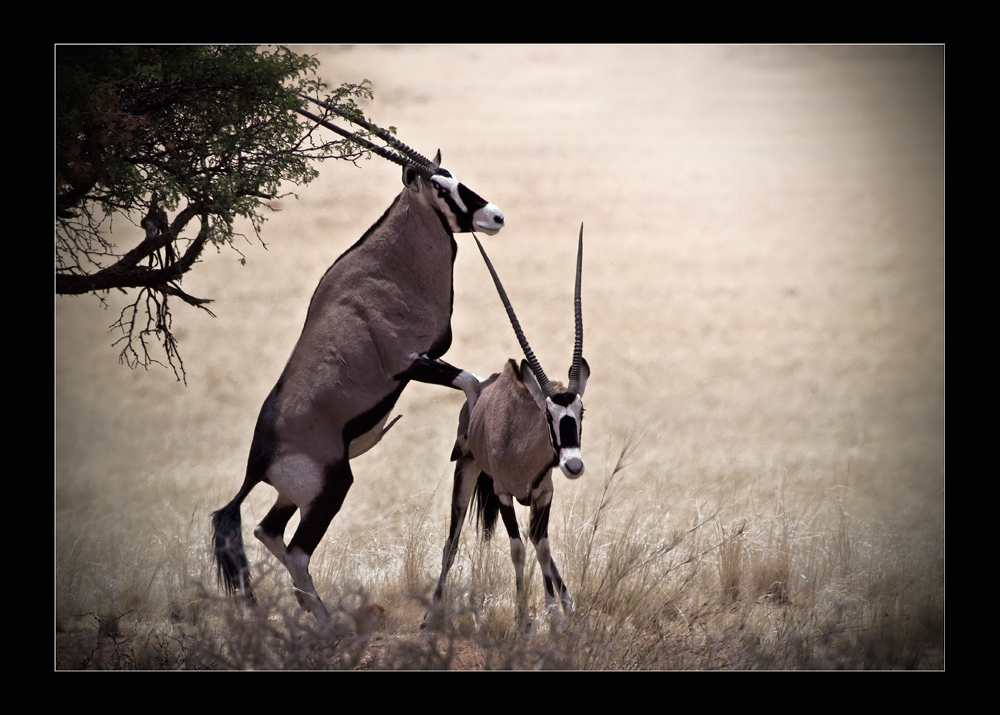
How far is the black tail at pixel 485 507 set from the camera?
6.08 meters

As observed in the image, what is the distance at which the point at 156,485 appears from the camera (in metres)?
6.98

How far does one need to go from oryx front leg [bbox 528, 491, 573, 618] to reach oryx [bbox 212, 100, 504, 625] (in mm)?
709

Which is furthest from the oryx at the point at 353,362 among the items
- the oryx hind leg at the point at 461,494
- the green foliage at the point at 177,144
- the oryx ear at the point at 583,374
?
the oryx hind leg at the point at 461,494

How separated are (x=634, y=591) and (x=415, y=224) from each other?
2.36 metres

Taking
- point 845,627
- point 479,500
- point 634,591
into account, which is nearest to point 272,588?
point 479,500

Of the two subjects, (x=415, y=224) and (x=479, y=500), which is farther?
(x=479, y=500)

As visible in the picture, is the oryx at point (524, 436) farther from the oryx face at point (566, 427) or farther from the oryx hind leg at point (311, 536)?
the oryx hind leg at point (311, 536)

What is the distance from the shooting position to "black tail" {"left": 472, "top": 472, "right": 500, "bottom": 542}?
239 inches

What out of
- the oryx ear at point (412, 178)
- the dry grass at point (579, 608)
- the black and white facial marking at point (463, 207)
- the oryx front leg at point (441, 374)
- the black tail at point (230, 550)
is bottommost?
the dry grass at point (579, 608)

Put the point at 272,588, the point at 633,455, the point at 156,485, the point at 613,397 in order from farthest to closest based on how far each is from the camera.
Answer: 1. the point at 613,397
2. the point at 633,455
3. the point at 156,485
4. the point at 272,588

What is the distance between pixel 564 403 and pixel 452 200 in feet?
4.35

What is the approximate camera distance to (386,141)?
18.0ft

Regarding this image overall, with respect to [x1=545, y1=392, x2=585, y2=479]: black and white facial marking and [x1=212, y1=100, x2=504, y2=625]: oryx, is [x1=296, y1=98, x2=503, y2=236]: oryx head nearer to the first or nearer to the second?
[x1=212, y1=100, x2=504, y2=625]: oryx

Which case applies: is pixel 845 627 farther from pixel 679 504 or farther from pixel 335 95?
pixel 335 95
